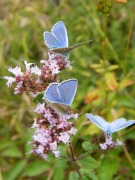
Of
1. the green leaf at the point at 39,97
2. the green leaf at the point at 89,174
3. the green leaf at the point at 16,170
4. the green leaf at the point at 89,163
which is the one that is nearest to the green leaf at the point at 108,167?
the green leaf at the point at 89,174

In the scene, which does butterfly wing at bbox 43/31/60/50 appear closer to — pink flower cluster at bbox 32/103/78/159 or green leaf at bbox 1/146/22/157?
pink flower cluster at bbox 32/103/78/159

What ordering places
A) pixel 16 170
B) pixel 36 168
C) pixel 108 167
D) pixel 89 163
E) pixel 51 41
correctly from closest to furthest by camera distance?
pixel 51 41, pixel 89 163, pixel 108 167, pixel 36 168, pixel 16 170

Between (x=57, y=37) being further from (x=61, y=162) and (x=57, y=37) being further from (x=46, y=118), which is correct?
(x=61, y=162)

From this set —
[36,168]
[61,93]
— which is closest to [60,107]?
[61,93]

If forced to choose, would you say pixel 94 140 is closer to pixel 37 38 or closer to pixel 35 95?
pixel 35 95

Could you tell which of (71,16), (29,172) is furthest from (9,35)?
(29,172)
